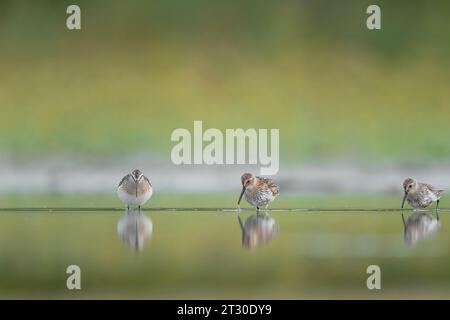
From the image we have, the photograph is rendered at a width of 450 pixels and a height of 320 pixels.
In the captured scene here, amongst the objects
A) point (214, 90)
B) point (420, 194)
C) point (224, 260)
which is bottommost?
point (224, 260)

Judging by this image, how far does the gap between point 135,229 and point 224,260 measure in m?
0.80

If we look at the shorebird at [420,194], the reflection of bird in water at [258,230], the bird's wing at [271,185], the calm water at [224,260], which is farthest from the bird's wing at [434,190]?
the reflection of bird in water at [258,230]

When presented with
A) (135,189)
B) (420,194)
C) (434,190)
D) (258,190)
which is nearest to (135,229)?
(135,189)

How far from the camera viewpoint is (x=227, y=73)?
248 inches

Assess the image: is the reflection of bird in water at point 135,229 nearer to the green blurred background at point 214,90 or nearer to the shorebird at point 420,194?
the green blurred background at point 214,90

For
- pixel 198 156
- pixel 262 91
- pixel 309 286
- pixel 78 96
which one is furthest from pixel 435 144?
pixel 78 96

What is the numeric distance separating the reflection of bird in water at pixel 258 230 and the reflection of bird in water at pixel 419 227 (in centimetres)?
80

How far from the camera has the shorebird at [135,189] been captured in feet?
18.9

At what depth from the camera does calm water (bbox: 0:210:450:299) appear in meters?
4.43

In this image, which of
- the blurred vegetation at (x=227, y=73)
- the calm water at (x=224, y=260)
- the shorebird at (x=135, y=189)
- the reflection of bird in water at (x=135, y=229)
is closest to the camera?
the calm water at (x=224, y=260)

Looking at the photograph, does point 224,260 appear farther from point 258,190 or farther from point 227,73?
point 227,73

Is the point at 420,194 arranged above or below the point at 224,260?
above

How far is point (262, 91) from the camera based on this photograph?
20.6 ft

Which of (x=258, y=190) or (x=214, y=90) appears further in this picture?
(x=214, y=90)
